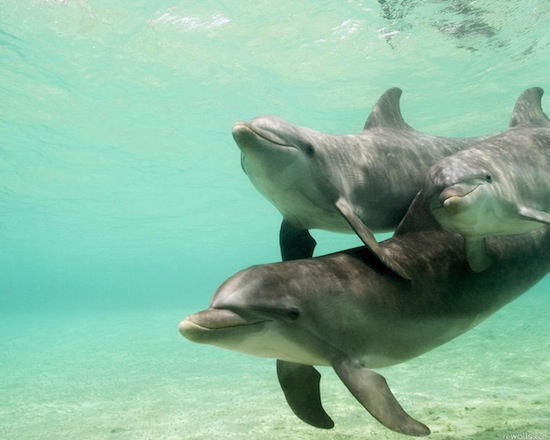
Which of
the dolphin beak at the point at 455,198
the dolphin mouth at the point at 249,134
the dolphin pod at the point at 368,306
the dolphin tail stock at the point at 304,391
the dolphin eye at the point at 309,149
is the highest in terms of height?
the dolphin mouth at the point at 249,134

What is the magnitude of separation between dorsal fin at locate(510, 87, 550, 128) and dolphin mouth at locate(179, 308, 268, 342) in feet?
17.8

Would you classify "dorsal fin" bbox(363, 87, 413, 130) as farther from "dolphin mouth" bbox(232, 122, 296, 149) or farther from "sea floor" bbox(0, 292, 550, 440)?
"sea floor" bbox(0, 292, 550, 440)

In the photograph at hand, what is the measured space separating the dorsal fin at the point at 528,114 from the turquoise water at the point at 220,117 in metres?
3.98

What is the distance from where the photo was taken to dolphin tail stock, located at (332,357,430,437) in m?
3.30

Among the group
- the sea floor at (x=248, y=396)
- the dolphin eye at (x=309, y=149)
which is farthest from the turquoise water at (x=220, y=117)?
the dolphin eye at (x=309, y=149)

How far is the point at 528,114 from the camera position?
673 cm

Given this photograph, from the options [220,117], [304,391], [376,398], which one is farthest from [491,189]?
[220,117]

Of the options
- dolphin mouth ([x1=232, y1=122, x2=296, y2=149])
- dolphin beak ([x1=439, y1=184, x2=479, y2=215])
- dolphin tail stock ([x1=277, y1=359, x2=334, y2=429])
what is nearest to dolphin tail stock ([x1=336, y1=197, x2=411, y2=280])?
dolphin beak ([x1=439, y1=184, x2=479, y2=215])

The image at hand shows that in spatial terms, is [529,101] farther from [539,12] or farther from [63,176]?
[63,176]

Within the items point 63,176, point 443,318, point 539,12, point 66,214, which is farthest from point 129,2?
point 66,214

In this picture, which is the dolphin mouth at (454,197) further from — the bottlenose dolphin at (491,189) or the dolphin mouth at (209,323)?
the dolphin mouth at (209,323)

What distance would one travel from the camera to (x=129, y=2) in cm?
1659

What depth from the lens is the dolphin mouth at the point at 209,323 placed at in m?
2.99

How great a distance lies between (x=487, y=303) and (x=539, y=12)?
58.0 feet
